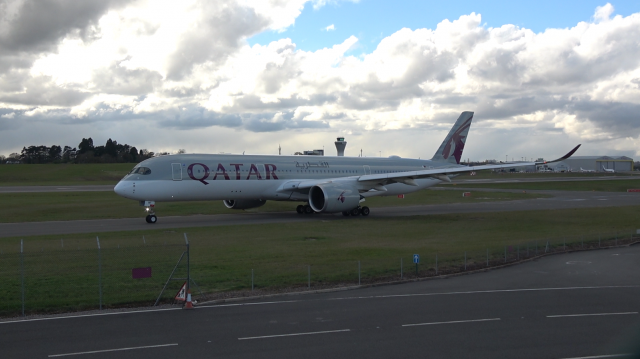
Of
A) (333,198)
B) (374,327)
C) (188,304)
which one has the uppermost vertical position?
(333,198)

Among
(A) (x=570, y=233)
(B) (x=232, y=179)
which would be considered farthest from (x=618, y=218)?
(B) (x=232, y=179)

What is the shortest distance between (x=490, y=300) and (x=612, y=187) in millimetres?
80989

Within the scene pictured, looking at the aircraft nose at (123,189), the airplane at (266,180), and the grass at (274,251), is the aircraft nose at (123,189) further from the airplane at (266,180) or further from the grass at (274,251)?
the grass at (274,251)

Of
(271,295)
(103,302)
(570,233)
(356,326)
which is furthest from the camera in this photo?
(570,233)

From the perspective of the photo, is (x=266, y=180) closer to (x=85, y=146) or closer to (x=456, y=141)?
(x=456, y=141)

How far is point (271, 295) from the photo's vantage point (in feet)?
54.0

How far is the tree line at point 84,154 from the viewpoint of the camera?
161250 mm

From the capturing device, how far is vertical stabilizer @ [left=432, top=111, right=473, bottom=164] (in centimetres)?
5233

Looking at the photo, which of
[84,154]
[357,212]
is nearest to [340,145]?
[357,212]

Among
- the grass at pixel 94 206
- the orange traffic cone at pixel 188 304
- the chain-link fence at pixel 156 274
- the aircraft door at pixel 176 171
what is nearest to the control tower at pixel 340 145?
the grass at pixel 94 206

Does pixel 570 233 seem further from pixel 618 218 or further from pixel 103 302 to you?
pixel 103 302

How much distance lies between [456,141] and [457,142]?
15 cm

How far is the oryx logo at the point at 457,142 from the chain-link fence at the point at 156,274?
99.5ft

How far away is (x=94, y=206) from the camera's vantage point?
158ft
